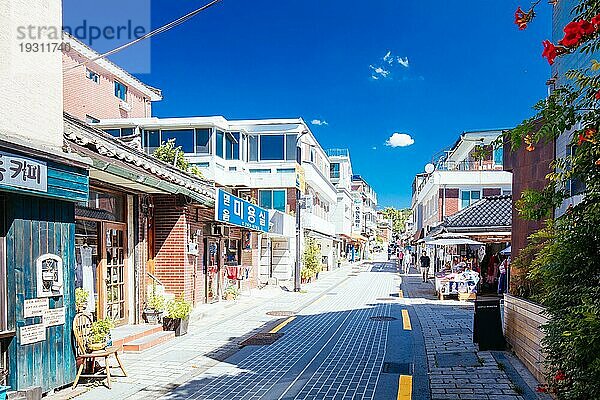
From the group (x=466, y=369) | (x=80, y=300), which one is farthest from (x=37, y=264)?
(x=466, y=369)

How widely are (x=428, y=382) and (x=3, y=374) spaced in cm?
565

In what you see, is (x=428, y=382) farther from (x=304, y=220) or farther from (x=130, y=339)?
(x=304, y=220)

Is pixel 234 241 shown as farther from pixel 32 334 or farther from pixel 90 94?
pixel 90 94

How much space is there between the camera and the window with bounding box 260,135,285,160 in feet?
Answer: 94.9

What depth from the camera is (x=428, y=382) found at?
739cm

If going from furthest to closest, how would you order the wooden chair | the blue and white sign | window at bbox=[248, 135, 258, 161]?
window at bbox=[248, 135, 258, 161], the blue and white sign, the wooden chair

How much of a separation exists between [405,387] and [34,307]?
5.12 m

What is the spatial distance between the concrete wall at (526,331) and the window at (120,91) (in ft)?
94.0

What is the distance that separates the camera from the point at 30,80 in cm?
652

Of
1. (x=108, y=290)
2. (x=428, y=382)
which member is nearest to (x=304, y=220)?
(x=108, y=290)

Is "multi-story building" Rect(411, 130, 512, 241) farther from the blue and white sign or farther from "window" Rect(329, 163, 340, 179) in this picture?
"window" Rect(329, 163, 340, 179)

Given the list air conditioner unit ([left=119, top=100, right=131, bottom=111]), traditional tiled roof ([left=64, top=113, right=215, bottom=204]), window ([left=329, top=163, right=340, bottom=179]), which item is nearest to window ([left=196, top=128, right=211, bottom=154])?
air conditioner unit ([left=119, top=100, right=131, bottom=111])

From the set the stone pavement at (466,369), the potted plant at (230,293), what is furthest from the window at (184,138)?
the stone pavement at (466,369)

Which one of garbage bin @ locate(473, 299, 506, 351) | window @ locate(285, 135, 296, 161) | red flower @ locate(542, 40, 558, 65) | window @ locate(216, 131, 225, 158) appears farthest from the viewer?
window @ locate(285, 135, 296, 161)
